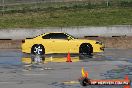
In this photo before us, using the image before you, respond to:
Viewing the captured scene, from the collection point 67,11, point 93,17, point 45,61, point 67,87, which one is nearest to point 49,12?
point 67,11

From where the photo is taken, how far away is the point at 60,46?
29.4 meters

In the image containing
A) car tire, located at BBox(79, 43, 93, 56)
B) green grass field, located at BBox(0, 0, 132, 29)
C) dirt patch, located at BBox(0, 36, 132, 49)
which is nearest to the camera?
car tire, located at BBox(79, 43, 93, 56)

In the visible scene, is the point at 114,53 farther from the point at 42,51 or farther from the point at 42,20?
the point at 42,20

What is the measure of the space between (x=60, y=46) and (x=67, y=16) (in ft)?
51.4

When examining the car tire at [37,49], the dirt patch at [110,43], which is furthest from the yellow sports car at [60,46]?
the dirt patch at [110,43]

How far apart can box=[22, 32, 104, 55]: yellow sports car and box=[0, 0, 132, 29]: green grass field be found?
37.5ft

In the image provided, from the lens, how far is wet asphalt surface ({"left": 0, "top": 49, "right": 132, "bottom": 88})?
18156 mm

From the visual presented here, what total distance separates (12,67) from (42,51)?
663 centimetres

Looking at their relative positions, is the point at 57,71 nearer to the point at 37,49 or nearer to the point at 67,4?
the point at 37,49

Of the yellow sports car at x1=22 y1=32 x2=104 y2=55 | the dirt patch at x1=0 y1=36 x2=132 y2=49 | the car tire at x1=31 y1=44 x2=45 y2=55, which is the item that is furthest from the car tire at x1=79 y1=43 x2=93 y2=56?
the dirt patch at x1=0 y1=36 x2=132 y2=49

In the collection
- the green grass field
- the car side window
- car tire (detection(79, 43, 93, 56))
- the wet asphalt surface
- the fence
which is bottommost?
the wet asphalt surface

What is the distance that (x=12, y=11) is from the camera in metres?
47.1

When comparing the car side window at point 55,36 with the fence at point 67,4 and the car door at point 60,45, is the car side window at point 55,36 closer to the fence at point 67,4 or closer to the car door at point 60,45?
the car door at point 60,45

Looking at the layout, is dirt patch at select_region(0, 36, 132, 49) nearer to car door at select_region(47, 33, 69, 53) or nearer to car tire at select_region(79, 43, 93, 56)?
car door at select_region(47, 33, 69, 53)
